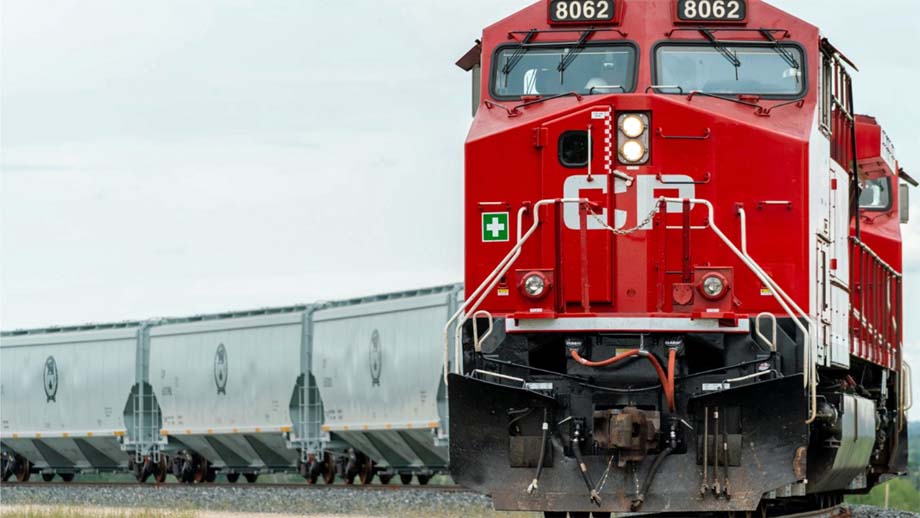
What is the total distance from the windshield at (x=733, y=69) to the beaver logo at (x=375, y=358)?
1585 centimetres

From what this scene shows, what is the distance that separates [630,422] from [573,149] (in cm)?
226

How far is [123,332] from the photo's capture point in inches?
1406

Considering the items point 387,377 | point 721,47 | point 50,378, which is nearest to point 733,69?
point 721,47

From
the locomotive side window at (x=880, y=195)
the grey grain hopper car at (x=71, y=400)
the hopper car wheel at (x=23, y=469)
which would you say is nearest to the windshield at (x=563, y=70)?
the locomotive side window at (x=880, y=195)

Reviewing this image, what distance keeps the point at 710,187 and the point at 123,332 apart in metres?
24.8

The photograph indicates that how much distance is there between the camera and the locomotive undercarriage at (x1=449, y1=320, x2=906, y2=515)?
12.2 meters

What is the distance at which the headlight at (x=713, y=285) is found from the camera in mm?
12547

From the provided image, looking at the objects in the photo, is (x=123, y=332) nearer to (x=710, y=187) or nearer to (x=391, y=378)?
(x=391, y=378)

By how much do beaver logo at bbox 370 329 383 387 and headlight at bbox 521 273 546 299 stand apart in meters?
15.8

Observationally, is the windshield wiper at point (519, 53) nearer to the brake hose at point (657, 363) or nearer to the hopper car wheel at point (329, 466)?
the brake hose at point (657, 363)

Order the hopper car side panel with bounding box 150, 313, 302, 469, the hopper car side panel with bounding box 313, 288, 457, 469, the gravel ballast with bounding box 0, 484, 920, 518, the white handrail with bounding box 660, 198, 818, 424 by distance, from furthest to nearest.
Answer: the hopper car side panel with bounding box 150, 313, 302, 469 < the hopper car side panel with bounding box 313, 288, 457, 469 < the gravel ballast with bounding box 0, 484, 920, 518 < the white handrail with bounding box 660, 198, 818, 424

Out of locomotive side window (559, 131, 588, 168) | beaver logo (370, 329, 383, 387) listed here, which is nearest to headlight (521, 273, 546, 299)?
locomotive side window (559, 131, 588, 168)

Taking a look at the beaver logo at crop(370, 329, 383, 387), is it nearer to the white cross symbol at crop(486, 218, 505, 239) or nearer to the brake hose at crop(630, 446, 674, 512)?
the white cross symbol at crop(486, 218, 505, 239)

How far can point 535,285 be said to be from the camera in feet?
41.7
